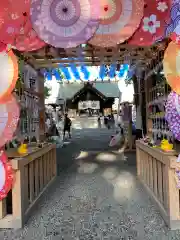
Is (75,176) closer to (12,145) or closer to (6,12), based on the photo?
(12,145)

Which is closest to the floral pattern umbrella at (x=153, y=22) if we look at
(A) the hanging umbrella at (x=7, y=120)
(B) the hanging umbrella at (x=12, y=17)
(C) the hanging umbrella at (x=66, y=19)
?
(C) the hanging umbrella at (x=66, y=19)

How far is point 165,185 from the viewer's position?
8.57 ft

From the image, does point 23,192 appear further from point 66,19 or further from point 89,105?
point 89,105

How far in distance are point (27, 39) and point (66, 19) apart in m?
0.49

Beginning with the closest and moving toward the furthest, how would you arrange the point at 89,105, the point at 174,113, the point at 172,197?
the point at 172,197 < the point at 174,113 < the point at 89,105

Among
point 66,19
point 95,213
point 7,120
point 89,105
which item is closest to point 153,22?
point 66,19

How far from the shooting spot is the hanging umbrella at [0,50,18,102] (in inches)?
98.7

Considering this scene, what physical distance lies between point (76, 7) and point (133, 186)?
269cm

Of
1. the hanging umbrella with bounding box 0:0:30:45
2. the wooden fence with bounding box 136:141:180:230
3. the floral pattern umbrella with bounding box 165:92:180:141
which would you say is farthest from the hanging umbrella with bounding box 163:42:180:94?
the hanging umbrella with bounding box 0:0:30:45

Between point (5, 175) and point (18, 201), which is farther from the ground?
point (5, 175)

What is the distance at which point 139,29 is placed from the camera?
2.74 m

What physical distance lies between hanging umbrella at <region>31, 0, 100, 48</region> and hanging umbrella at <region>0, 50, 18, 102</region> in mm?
445

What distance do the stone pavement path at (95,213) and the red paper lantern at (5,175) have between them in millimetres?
423

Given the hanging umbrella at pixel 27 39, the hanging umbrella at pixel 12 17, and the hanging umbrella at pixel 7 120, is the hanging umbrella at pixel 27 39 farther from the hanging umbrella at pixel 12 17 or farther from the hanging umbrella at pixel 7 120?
the hanging umbrella at pixel 7 120
